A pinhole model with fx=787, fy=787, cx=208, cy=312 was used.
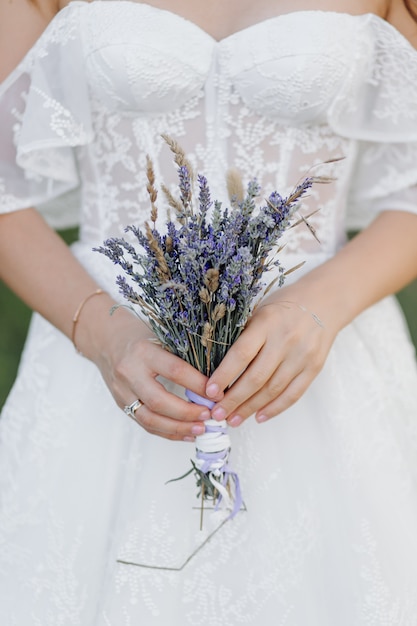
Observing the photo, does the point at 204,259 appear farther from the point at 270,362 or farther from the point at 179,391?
the point at 179,391

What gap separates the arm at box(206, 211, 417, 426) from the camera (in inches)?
56.4

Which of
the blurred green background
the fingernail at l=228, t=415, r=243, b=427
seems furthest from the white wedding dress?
the blurred green background

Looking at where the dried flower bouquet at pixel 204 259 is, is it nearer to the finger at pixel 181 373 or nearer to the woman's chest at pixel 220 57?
the finger at pixel 181 373

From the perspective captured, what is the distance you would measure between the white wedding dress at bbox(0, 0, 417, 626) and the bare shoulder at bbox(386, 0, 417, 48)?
0.15ft

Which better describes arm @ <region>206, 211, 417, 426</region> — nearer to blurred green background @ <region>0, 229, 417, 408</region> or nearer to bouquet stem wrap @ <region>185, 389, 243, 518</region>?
bouquet stem wrap @ <region>185, 389, 243, 518</region>

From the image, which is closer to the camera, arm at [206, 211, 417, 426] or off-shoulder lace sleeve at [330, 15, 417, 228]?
arm at [206, 211, 417, 426]

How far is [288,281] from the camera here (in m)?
1.80

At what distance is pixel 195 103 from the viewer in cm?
176

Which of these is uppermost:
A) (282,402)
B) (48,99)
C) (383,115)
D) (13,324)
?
(48,99)

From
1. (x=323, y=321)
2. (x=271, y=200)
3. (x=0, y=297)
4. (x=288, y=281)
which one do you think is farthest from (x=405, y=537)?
(x=0, y=297)

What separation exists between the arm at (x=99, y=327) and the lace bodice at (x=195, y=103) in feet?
0.36

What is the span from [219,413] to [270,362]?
0.13 meters

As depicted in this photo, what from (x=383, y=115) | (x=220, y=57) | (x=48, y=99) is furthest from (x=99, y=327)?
(x=383, y=115)

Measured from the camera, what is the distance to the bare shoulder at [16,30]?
5.76ft
